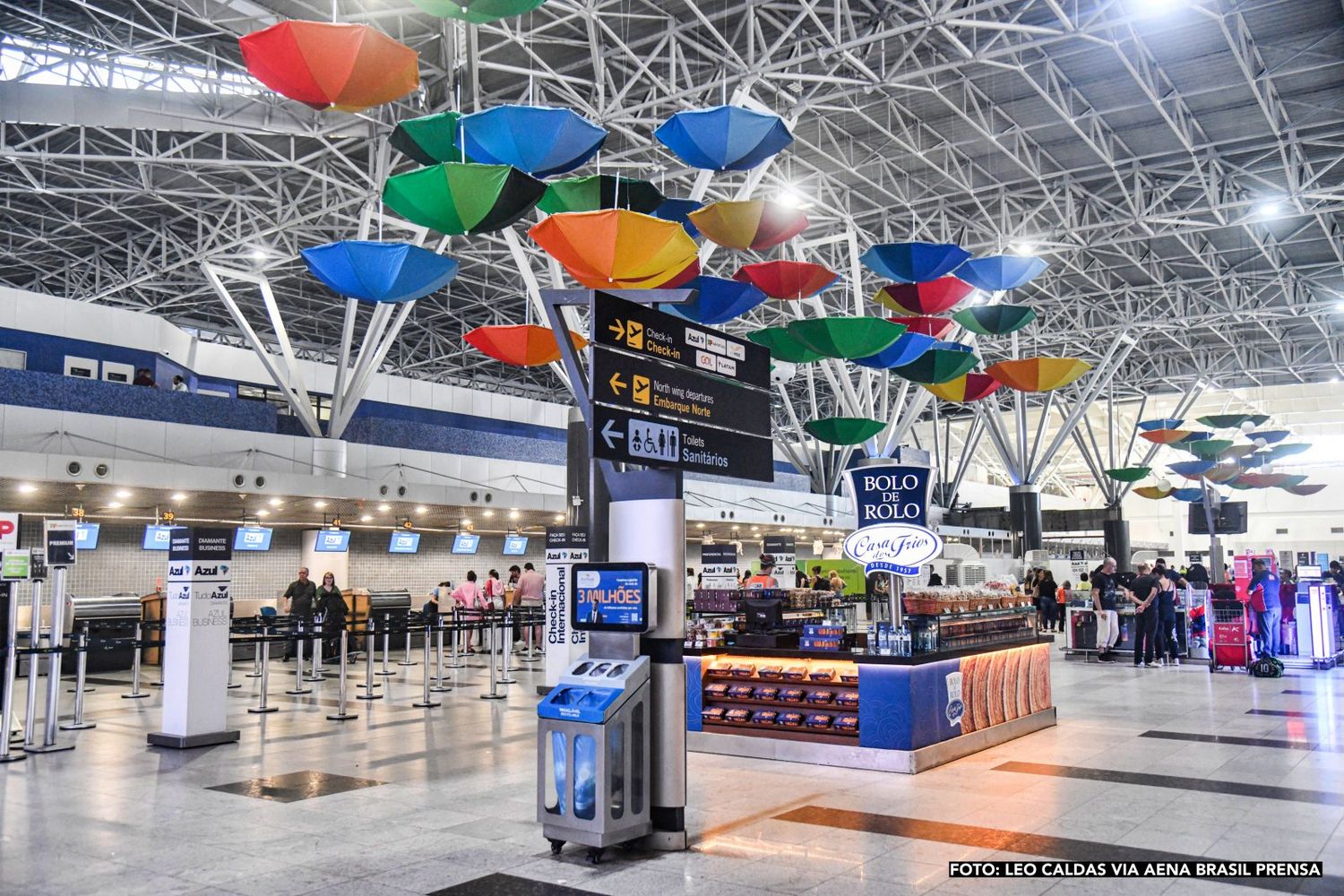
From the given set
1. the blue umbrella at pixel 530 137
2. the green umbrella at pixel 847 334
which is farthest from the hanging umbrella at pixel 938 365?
the blue umbrella at pixel 530 137

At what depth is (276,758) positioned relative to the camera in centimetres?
848

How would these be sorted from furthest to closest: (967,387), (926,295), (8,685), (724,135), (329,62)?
1. (967,387)
2. (926,295)
3. (724,135)
4. (8,685)
5. (329,62)

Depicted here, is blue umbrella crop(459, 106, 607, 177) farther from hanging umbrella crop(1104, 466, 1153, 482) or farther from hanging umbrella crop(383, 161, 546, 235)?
hanging umbrella crop(1104, 466, 1153, 482)

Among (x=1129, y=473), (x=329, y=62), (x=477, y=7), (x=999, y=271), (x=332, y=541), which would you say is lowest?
(x=332, y=541)

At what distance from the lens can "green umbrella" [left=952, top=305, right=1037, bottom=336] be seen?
14039 mm

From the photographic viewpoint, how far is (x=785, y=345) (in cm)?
1370

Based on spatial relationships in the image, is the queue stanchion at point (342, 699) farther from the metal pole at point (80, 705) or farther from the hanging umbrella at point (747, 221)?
the hanging umbrella at point (747, 221)

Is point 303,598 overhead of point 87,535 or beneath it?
beneath

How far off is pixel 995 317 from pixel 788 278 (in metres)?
3.52

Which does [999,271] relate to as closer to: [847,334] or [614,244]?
[847,334]

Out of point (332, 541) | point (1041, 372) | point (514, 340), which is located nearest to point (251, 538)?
point (332, 541)

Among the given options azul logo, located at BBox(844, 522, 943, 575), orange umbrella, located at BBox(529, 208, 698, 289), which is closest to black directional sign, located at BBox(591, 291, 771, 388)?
azul logo, located at BBox(844, 522, 943, 575)

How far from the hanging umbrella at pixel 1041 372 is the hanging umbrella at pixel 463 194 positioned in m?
8.27

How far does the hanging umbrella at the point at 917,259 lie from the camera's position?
38.3ft
